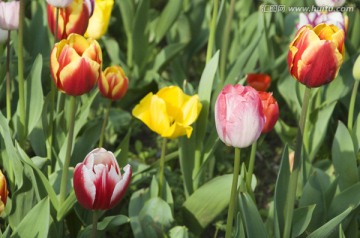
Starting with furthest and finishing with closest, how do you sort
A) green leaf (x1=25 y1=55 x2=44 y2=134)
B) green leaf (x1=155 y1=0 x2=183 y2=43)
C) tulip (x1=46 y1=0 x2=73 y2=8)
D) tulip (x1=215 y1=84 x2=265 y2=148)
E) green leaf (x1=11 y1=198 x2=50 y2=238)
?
green leaf (x1=155 y1=0 x2=183 y2=43) < green leaf (x1=25 y1=55 x2=44 y2=134) < tulip (x1=46 y1=0 x2=73 y2=8) < green leaf (x1=11 y1=198 x2=50 y2=238) < tulip (x1=215 y1=84 x2=265 y2=148)

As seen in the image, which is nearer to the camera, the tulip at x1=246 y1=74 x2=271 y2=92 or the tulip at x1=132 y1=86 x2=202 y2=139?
the tulip at x1=132 y1=86 x2=202 y2=139

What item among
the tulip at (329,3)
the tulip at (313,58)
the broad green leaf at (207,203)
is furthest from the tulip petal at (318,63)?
the tulip at (329,3)

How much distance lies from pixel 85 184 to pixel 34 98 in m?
0.64

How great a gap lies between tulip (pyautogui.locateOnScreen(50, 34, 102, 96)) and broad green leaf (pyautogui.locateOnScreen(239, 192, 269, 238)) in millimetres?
413

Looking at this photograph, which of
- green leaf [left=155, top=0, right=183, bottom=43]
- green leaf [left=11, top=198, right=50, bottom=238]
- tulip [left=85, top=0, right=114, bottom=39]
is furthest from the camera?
green leaf [left=155, top=0, right=183, bottom=43]

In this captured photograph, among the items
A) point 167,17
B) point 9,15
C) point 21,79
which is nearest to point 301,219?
point 21,79

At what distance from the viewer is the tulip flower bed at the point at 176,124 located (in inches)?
62.7

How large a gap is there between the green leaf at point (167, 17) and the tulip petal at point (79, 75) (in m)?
1.35

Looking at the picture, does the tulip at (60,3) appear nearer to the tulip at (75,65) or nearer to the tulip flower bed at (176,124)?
the tulip flower bed at (176,124)

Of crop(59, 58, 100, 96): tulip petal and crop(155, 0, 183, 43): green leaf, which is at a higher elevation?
crop(59, 58, 100, 96): tulip petal

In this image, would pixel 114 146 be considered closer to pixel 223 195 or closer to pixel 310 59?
pixel 223 195

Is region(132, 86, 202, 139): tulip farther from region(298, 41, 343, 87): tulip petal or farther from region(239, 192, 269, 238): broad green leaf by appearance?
region(298, 41, 343, 87): tulip petal

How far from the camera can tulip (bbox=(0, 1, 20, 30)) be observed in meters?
1.94

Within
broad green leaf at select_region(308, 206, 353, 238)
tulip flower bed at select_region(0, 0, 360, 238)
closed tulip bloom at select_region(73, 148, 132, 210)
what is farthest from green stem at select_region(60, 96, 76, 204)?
broad green leaf at select_region(308, 206, 353, 238)
